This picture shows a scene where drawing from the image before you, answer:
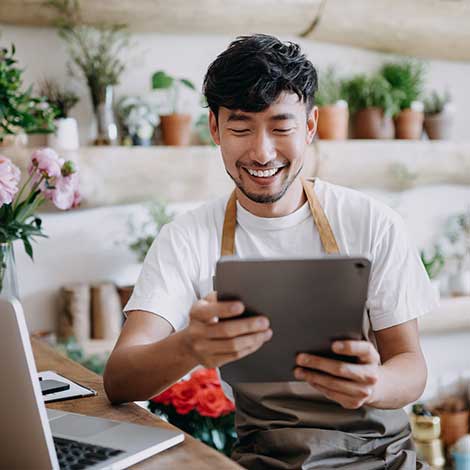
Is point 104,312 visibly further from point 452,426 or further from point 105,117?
point 452,426

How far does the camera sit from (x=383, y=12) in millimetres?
3320

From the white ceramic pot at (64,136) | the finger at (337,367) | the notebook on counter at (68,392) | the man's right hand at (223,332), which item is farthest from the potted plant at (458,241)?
the man's right hand at (223,332)

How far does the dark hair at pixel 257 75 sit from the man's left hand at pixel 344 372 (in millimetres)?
620

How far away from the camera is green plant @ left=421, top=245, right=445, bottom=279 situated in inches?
137

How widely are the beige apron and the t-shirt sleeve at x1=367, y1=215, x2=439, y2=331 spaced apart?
0.68ft

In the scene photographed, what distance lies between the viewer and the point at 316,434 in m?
1.48

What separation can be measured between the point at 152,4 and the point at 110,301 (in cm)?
121

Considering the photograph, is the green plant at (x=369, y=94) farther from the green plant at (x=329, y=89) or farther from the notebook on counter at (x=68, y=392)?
the notebook on counter at (x=68, y=392)

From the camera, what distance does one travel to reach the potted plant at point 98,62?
292 centimetres

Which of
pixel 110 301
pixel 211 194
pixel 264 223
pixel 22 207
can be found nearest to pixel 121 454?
pixel 264 223

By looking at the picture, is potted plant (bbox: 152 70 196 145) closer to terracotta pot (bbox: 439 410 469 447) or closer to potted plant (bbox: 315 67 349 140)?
potted plant (bbox: 315 67 349 140)

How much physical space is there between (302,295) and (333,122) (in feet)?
7.70

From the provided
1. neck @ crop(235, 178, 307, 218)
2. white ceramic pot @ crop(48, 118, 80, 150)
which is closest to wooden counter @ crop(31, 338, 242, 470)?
neck @ crop(235, 178, 307, 218)

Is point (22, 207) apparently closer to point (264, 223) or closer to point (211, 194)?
point (264, 223)
